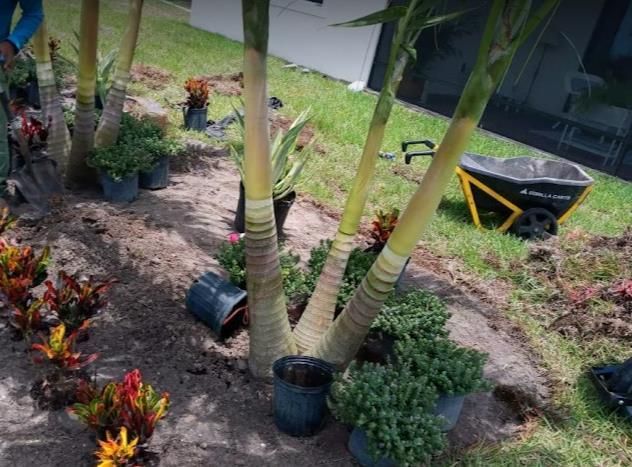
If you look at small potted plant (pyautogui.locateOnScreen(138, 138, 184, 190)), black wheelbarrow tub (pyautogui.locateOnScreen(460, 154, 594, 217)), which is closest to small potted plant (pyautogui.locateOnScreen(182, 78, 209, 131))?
small potted plant (pyautogui.locateOnScreen(138, 138, 184, 190))

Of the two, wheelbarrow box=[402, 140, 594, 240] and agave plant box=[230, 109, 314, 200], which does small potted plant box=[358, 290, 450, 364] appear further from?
wheelbarrow box=[402, 140, 594, 240]

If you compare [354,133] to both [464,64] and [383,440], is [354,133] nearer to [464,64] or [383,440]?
[464,64]

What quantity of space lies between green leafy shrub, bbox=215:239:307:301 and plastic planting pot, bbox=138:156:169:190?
1.72 meters

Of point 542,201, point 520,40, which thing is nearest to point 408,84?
point 542,201

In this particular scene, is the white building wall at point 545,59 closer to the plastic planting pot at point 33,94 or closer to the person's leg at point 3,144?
the plastic planting pot at point 33,94

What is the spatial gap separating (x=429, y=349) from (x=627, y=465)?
44.3 inches

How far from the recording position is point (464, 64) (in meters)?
10.1

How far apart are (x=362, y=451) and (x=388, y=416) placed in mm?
320

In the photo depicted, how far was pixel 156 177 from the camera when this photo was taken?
194 inches

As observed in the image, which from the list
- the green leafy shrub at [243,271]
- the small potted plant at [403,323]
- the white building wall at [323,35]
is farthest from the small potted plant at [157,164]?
the white building wall at [323,35]

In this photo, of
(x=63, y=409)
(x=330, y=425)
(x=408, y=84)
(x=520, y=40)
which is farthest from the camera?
(x=408, y=84)

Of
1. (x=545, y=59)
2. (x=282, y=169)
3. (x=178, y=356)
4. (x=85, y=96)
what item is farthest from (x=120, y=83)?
(x=545, y=59)

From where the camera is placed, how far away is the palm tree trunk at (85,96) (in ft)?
13.3

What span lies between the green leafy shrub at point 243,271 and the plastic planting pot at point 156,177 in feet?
5.66
